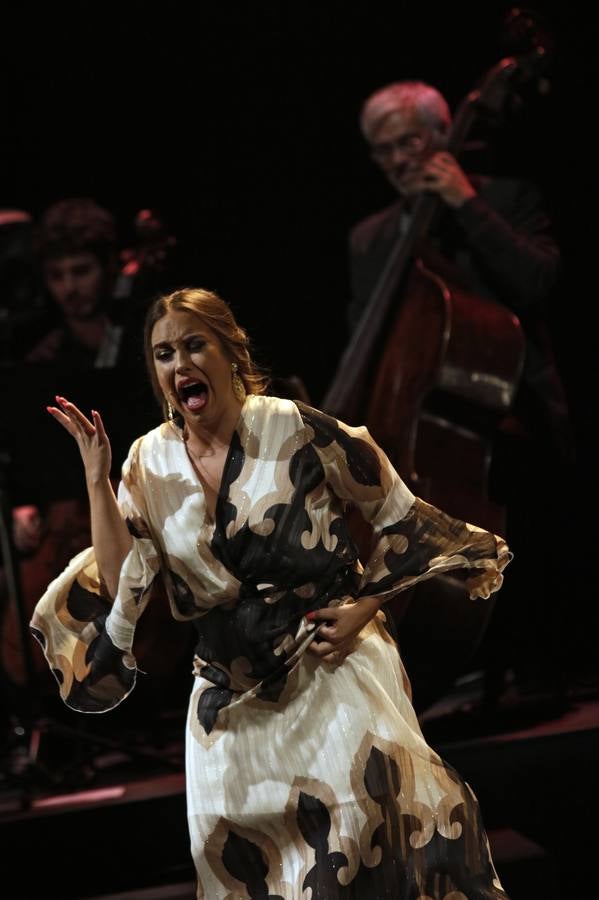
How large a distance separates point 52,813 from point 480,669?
1763mm

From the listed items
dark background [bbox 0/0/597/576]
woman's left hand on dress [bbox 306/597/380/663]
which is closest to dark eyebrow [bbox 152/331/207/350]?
woman's left hand on dress [bbox 306/597/380/663]

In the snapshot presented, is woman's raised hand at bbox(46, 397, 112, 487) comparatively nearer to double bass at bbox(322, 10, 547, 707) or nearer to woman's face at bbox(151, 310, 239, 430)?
woman's face at bbox(151, 310, 239, 430)

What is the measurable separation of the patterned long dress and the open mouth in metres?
0.10

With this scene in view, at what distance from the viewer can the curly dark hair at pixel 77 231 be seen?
423cm

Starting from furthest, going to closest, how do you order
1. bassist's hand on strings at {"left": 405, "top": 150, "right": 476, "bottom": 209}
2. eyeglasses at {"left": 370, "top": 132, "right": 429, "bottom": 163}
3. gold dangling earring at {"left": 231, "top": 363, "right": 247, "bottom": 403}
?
eyeglasses at {"left": 370, "top": 132, "right": 429, "bottom": 163}
bassist's hand on strings at {"left": 405, "top": 150, "right": 476, "bottom": 209}
gold dangling earring at {"left": 231, "top": 363, "right": 247, "bottom": 403}

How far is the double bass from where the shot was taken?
329cm

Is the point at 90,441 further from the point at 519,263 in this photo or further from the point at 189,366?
the point at 519,263

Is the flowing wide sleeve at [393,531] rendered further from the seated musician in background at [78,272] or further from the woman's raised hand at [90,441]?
the seated musician in background at [78,272]

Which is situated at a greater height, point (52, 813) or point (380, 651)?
point (380, 651)

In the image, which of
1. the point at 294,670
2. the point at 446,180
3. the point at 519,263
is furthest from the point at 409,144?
the point at 294,670

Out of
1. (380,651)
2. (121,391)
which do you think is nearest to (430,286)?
(121,391)

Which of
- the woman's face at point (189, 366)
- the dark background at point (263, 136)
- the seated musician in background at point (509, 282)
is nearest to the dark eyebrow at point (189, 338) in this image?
the woman's face at point (189, 366)

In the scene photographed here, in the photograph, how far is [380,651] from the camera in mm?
2363

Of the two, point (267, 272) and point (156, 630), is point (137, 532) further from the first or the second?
point (267, 272)
